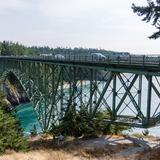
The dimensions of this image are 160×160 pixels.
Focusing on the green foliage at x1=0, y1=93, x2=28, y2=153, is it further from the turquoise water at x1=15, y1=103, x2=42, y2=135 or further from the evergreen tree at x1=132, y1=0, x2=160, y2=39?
the turquoise water at x1=15, y1=103, x2=42, y2=135

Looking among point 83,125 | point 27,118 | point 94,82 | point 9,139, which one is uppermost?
point 94,82

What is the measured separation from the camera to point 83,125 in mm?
39125

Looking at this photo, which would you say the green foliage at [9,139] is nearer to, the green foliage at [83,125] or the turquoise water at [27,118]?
the green foliage at [83,125]

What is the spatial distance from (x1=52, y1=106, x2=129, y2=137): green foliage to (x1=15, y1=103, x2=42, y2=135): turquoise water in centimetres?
3785

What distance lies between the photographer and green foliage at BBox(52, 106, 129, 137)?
39094 millimetres

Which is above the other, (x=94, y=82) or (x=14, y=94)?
(x=94, y=82)

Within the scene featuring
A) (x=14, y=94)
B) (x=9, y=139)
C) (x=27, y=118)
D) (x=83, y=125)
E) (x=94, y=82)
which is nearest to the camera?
(x=9, y=139)

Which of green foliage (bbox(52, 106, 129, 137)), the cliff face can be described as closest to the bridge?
green foliage (bbox(52, 106, 129, 137))

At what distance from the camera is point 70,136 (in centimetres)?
3972

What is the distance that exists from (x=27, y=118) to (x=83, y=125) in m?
60.4

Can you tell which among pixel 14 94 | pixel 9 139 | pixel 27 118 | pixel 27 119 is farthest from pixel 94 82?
pixel 14 94

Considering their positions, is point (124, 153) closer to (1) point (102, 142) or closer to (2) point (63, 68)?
(1) point (102, 142)

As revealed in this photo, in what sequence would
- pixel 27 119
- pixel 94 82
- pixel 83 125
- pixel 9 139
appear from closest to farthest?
pixel 9 139
pixel 83 125
pixel 94 82
pixel 27 119

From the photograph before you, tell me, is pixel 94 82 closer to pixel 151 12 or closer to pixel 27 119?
pixel 151 12
